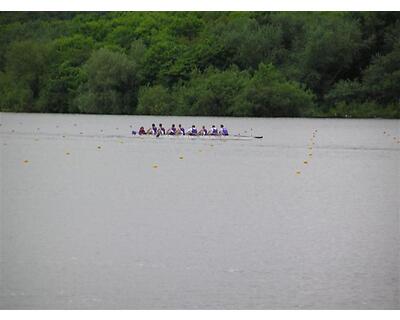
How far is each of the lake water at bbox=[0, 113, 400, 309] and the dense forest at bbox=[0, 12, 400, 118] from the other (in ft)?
83.1

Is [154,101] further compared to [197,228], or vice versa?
[154,101]

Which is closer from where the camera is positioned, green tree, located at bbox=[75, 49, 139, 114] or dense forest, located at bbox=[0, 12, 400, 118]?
green tree, located at bbox=[75, 49, 139, 114]

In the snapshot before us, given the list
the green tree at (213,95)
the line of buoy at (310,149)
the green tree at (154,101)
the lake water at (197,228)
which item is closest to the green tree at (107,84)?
the green tree at (154,101)

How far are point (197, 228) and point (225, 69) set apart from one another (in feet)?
148

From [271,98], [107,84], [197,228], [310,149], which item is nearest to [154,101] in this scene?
[107,84]

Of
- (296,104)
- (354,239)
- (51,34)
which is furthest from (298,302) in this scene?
(51,34)

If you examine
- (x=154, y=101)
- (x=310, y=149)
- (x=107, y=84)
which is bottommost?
(x=154, y=101)

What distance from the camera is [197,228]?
15117 millimetres

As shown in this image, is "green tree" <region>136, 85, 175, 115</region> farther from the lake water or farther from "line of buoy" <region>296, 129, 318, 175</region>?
the lake water

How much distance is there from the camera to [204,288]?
11.0 metres

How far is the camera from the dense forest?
55156 mm

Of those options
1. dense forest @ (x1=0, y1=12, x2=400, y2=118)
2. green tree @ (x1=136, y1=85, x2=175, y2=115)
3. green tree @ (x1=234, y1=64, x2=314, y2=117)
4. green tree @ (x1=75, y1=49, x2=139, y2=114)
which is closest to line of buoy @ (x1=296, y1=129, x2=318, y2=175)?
green tree @ (x1=234, y1=64, x2=314, y2=117)

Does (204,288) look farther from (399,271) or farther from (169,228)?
(169,228)

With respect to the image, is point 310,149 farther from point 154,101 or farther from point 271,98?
point 154,101
